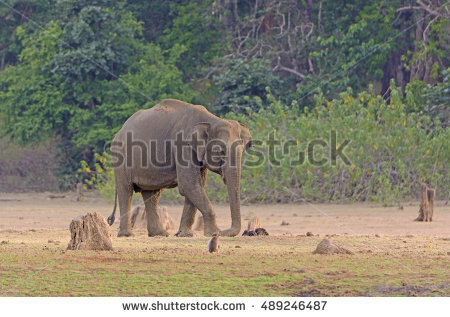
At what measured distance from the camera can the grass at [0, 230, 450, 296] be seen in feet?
25.9

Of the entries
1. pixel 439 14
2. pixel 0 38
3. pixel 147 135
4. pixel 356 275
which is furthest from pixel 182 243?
pixel 0 38

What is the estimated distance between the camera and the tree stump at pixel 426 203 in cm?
1559

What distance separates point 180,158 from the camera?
12836 mm

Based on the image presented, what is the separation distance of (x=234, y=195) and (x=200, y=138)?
3.41 feet

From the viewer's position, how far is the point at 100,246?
10195 millimetres

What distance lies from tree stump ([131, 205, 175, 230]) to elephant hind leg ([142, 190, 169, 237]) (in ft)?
1.56

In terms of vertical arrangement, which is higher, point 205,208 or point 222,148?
point 222,148

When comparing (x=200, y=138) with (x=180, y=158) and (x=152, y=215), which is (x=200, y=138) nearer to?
(x=180, y=158)

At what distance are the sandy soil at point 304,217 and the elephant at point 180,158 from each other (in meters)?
1.69

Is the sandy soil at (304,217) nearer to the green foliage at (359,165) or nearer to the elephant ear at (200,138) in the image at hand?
the green foliage at (359,165)

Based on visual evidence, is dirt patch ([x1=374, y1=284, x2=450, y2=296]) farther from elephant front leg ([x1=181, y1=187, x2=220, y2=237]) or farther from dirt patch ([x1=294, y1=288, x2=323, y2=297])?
elephant front leg ([x1=181, y1=187, x2=220, y2=237])

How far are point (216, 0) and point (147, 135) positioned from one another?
17.4m

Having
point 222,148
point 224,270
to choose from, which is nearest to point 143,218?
point 222,148

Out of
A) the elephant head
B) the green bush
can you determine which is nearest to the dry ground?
the elephant head
